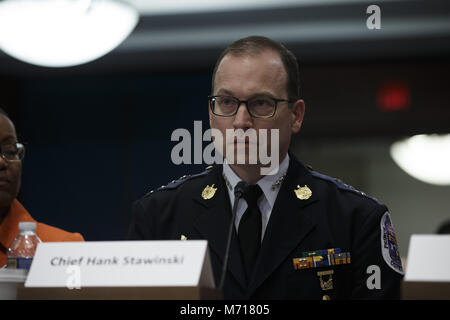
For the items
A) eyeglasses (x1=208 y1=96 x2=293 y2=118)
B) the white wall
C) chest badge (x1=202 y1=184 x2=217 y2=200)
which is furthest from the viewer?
the white wall

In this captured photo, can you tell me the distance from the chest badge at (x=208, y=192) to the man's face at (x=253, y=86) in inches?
5.3

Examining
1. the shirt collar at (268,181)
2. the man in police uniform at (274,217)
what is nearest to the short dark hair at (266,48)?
the man in police uniform at (274,217)

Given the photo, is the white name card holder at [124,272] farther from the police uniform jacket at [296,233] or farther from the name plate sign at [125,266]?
the police uniform jacket at [296,233]

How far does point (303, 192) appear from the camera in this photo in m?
1.74

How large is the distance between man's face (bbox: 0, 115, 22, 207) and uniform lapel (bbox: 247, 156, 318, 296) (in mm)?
887

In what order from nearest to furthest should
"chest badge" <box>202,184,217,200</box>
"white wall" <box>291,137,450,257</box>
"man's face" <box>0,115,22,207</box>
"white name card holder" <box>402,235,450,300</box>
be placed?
"white name card holder" <box>402,235,450,300</box>
"chest badge" <box>202,184,217,200</box>
"man's face" <box>0,115,22,207</box>
"white wall" <box>291,137,450,257</box>

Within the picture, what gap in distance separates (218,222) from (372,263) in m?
0.38

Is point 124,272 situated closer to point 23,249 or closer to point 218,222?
point 218,222

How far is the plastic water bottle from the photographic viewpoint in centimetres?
162

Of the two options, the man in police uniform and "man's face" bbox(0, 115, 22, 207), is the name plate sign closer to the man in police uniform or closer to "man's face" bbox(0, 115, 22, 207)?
the man in police uniform

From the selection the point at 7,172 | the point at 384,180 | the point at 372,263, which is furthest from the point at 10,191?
the point at 384,180

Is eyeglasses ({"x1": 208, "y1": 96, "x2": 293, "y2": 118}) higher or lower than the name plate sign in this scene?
higher

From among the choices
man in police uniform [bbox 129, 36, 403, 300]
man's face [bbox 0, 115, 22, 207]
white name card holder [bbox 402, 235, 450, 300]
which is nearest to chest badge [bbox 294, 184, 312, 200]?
man in police uniform [bbox 129, 36, 403, 300]
